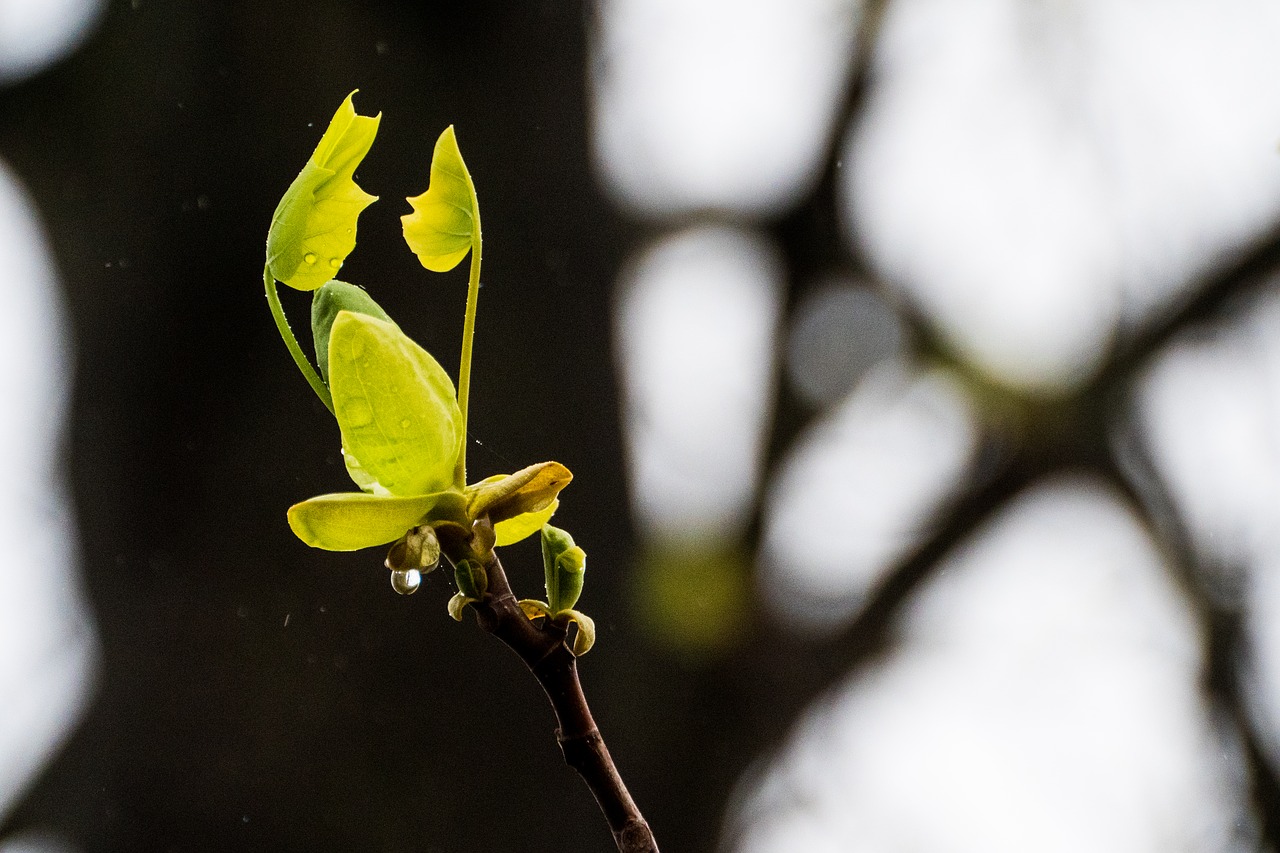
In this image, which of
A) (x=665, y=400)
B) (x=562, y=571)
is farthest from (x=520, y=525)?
(x=665, y=400)

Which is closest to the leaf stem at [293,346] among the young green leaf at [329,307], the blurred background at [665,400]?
the young green leaf at [329,307]

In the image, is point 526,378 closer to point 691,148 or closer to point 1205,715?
point 691,148

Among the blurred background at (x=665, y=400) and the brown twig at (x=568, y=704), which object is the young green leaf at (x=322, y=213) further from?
the blurred background at (x=665, y=400)

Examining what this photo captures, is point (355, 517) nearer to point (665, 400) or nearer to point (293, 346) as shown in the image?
point (293, 346)

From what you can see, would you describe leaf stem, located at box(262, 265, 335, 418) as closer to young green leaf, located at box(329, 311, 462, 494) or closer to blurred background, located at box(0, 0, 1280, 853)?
young green leaf, located at box(329, 311, 462, 494)

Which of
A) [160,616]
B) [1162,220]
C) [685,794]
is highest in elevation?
[1162,220]

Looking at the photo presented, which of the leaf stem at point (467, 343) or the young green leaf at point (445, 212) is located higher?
the young green leaf at point (445, 212)

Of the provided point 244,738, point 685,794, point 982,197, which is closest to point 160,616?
point 244,738
